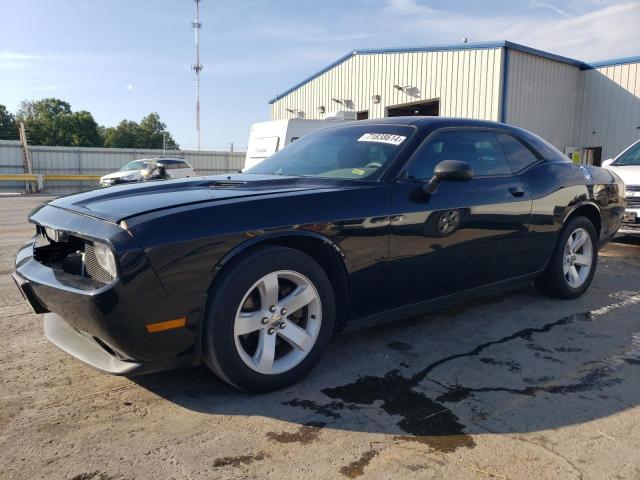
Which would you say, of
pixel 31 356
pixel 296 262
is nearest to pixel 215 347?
pixel 296 262

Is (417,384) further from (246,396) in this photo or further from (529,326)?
(529,326)

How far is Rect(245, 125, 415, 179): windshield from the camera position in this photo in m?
3.30

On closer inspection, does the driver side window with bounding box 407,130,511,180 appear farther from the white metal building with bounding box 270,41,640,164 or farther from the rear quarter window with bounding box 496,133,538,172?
the white metal building with bounding box 270,41,640,164

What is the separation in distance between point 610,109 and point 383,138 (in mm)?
15629

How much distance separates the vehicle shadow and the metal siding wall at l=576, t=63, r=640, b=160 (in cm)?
1407

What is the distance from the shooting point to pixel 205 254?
2.36 metres

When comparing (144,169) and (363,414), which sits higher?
(144,169)

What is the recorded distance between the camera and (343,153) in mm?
3545

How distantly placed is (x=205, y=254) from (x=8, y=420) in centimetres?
124

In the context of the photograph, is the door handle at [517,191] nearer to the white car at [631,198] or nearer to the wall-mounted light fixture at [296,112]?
the white car at [631,198]

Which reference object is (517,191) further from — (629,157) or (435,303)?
(629,157)

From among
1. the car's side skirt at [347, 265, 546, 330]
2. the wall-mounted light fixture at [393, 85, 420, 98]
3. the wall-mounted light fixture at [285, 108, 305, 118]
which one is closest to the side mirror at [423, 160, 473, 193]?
the car's side skirt at [347, 265, 546, 330]

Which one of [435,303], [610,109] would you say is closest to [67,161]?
[610,109]

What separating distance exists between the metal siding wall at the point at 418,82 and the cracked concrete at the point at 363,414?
40.4 feet
